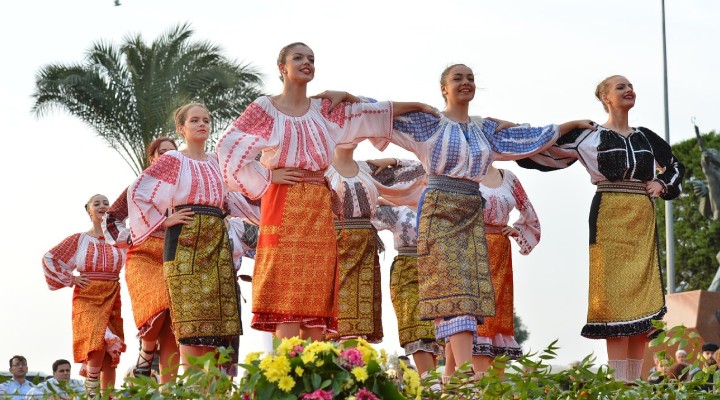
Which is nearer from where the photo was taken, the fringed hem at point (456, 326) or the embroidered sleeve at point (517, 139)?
the fringed hem at point (456, 326)

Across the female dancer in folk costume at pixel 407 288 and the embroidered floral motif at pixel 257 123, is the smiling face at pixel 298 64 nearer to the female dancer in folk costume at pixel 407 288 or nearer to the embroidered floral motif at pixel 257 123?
the embroidered floral motif at pixel 257 123

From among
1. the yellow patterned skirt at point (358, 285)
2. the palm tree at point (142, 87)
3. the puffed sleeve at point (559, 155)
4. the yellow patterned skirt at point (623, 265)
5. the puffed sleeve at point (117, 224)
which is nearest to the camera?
the yellow patterned skirt at point (623, 265)

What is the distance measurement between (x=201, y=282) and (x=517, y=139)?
6.66 feet

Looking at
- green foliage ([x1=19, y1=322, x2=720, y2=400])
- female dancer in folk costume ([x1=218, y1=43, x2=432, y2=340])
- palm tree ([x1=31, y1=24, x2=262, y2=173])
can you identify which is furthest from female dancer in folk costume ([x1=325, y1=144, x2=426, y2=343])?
palm tree ([x1=31, y1=24, x2=262, y2=173])

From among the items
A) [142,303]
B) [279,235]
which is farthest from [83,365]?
[279,235]

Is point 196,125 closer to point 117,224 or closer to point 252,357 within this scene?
point 117,224

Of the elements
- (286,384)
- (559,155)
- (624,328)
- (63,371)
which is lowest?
(63,371)

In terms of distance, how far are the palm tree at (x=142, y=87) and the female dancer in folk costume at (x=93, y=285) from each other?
38.4ft

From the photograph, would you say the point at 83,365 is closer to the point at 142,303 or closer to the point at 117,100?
the point at 142,303

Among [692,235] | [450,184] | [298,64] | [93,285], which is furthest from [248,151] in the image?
[692,235]

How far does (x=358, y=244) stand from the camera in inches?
366

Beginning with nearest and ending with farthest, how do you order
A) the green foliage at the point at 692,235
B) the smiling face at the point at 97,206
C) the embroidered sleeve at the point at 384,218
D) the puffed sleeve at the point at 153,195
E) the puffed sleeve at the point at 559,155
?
the puffed sleeve at the point at 153,195 → the puffed sleeve at the point at 559,155 → the embroidered sleeve at the point at 384,218 → the smiling face at the point at 97,206 → the green foliage at the point at 692,235

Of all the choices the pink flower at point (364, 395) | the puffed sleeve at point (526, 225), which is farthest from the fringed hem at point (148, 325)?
the pink flower at point (364, 395)

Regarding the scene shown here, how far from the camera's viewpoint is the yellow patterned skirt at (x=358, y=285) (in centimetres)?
923
